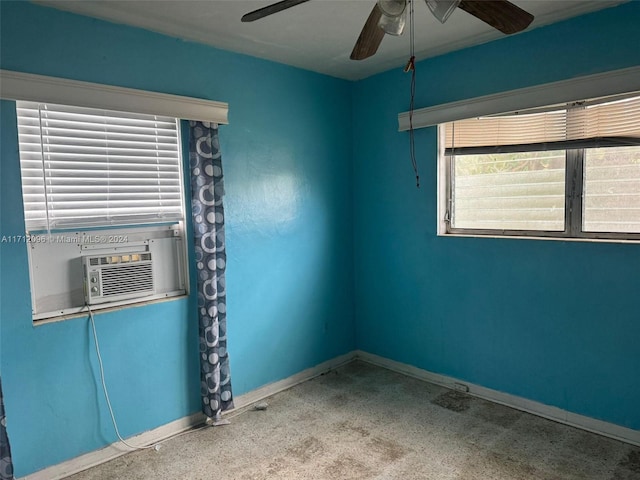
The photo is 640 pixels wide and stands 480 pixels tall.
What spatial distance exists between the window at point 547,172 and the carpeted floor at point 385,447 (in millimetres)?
1239

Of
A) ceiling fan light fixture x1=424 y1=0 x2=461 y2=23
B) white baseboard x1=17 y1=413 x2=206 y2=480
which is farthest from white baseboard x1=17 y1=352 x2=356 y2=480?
ceiling fan light fixture x1=424 y1=0 x2=461 y2=23

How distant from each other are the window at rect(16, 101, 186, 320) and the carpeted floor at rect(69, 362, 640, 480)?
962 millimetres

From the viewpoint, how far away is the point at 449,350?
129 inches

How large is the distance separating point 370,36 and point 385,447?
7.21 feet

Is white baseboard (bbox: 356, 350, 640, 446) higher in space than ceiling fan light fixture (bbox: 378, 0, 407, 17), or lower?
lower

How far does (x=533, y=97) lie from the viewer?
2.64 meters

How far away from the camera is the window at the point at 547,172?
2.50 metres

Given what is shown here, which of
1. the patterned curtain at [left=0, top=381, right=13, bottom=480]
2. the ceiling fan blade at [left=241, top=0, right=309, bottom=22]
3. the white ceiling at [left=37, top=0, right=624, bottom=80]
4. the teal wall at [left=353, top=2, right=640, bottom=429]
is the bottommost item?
the patterned curtain at [left=0, top=381, right=13, bottom=480]

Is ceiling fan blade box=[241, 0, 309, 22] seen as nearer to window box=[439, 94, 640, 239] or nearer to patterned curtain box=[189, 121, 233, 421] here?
patterned curtain box=[189, 121, 233, 421]

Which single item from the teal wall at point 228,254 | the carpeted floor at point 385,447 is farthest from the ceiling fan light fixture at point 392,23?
the carpeted floor at point 385,447

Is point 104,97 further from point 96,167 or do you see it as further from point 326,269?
point 326,269

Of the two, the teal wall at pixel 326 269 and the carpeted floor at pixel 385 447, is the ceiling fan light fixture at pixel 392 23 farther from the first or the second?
the carpeted floor at pixel 385 447

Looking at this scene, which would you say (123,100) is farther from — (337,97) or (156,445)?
(156,445)

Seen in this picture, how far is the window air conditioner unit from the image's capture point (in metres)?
2.42
